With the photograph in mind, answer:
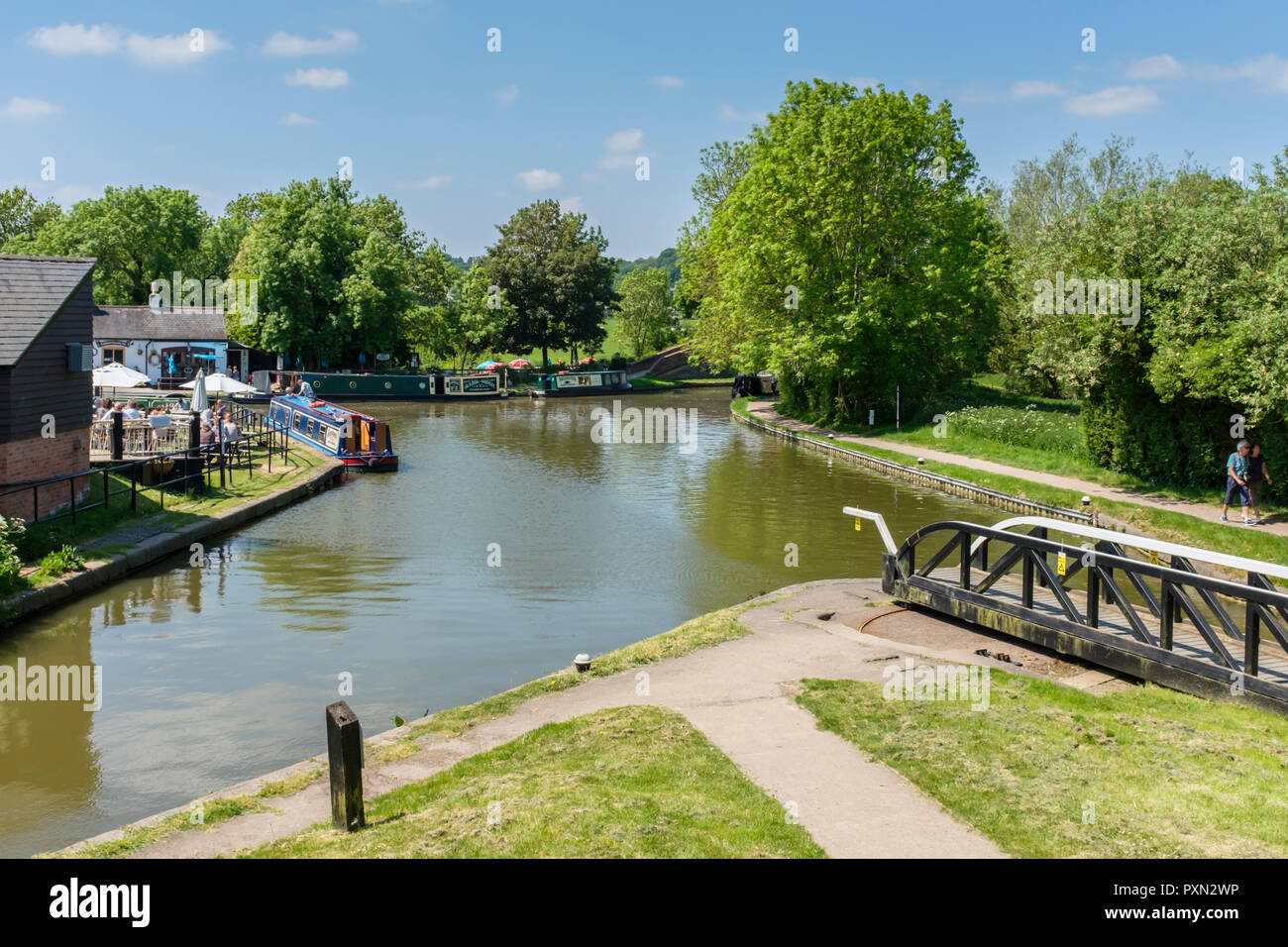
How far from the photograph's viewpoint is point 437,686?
12.2 metres

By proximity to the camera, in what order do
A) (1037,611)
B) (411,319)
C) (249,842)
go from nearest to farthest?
1. (249,842)
2. (1037,611)
3. (411,319)

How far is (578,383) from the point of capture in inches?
2753

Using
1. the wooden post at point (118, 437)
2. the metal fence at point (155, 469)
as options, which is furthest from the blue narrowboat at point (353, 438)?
the wooden post at point (118, 437)

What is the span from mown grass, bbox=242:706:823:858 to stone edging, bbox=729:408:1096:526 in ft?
44.7

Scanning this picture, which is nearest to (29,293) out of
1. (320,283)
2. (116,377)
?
(116,377)

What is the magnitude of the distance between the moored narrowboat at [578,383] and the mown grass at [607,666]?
5354cm

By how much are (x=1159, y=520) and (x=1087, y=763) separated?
47.3 feet

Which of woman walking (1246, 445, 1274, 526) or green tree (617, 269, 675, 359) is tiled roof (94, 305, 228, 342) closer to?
green tree (617, 269, 675, 359)

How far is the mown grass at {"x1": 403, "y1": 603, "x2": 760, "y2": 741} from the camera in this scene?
1007cm

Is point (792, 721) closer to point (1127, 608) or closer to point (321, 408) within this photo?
point (1127, 608)

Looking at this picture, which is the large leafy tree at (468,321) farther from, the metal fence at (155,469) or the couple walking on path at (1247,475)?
the couple walking on path at (1247,475)
